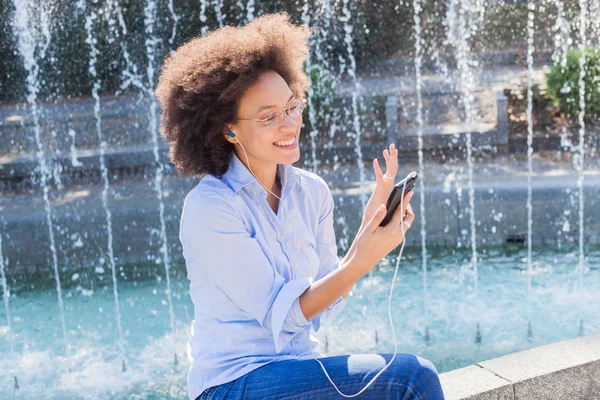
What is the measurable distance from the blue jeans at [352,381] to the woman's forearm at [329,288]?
4.4 inches

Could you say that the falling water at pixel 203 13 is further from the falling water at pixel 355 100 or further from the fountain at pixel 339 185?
the falling water at pixel 355 100

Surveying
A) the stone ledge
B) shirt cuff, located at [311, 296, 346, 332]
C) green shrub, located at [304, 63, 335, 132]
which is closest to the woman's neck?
shirt cuff, located at [311, 296, 346, 332]

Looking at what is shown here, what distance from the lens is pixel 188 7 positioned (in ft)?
47.2

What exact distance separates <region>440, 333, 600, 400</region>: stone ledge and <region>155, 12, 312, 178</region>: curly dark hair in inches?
35.7

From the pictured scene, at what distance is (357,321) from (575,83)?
590 centimetres

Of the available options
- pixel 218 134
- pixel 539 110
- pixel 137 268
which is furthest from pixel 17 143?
pixel 218 134

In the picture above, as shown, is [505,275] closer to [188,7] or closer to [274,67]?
[274,67]

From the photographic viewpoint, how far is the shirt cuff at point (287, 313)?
186cm

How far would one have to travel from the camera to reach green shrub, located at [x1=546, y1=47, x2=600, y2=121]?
31.4 ft

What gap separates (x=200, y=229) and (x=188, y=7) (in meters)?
13.0

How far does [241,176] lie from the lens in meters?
2.07

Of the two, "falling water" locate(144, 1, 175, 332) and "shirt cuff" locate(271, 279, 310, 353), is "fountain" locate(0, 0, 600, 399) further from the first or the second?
"shirt cuff" locate(271, 279, 310, 353)

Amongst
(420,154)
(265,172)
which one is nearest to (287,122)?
(265,172)

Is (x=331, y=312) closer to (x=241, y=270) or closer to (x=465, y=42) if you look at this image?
(x=241, y=270)
